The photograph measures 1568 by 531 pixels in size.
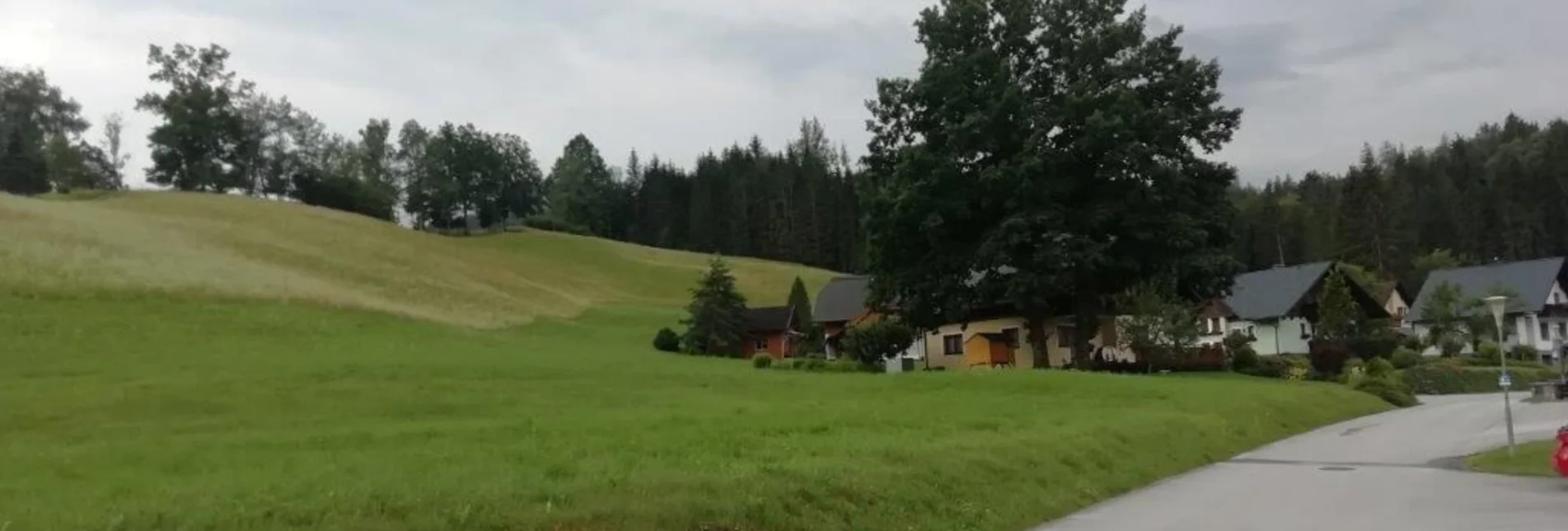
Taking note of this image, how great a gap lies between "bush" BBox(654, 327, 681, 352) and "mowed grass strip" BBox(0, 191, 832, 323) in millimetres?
8768

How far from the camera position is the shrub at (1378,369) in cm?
4683

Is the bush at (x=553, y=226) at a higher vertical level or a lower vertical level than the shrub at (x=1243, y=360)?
higher

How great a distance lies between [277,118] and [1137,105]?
394 ft

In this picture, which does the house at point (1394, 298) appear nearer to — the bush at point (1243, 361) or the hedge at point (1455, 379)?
the hedge at point (1455, 379)

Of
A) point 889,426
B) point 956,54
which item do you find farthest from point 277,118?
point 889,426

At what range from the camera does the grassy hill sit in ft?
44.4

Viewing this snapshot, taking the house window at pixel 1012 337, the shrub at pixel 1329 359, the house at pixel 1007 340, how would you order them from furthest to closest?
the house window at pixel 1012 337 < the house at pixel 1007 340 < the shrub at pixel 1329 359

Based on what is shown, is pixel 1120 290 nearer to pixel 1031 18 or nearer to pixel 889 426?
pixel 1031 18

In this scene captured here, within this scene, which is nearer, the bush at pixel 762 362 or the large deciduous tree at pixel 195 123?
Answer: the bush at pixel 762 362

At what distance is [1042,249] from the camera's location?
50.1 metres

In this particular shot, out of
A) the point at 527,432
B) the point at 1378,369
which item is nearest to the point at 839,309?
the point at 1378,369

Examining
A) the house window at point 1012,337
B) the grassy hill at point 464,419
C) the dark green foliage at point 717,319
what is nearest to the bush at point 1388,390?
the grassy hill at point 464,419

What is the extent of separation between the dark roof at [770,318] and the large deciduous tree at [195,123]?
72133mm

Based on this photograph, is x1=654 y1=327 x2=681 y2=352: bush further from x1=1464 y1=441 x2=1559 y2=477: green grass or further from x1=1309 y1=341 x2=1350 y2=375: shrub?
x1=1464 y1=441 x2=1559 y2=477: green grass
